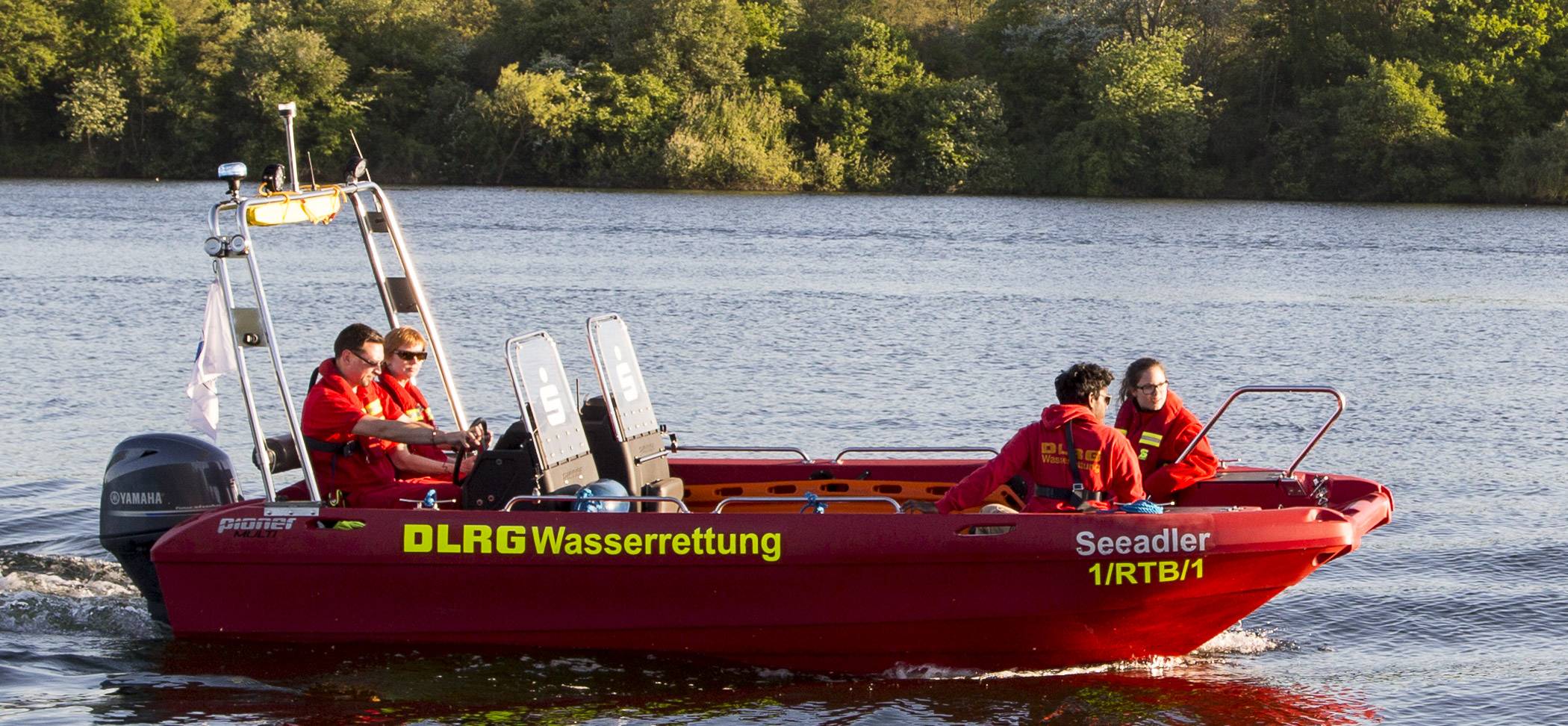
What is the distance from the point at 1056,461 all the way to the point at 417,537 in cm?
277

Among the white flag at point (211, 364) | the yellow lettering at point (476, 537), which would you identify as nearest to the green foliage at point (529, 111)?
the white flag at point (211, 364)

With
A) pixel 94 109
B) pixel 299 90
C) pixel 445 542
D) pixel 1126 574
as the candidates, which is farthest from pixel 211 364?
pixel 94 109

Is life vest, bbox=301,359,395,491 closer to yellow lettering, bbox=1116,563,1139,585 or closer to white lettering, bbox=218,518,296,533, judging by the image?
white lettering, bbox=218,518,296,533

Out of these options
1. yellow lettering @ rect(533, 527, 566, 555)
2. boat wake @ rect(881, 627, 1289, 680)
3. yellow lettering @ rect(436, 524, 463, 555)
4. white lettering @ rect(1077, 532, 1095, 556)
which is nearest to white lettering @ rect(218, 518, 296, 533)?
yellow lettering @ rect(436, 524, 463, 555)

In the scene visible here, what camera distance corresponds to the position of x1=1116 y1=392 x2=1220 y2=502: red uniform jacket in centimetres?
863

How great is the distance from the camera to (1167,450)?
28.4 feet

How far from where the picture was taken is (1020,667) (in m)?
8.00

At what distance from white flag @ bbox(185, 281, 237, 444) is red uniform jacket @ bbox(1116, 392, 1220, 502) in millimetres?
4182

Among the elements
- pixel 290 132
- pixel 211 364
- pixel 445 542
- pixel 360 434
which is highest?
pixel 290 132

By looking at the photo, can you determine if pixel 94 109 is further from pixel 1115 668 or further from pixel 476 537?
pixel 1115 668

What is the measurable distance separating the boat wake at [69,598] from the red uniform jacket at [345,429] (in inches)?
52.3

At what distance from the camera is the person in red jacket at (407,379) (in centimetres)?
833

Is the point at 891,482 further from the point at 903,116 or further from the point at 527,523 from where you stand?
the point at 903,116

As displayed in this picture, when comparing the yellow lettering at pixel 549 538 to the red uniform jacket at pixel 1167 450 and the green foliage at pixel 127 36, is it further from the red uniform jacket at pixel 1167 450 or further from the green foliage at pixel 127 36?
the green foliage at pixel 127 36
